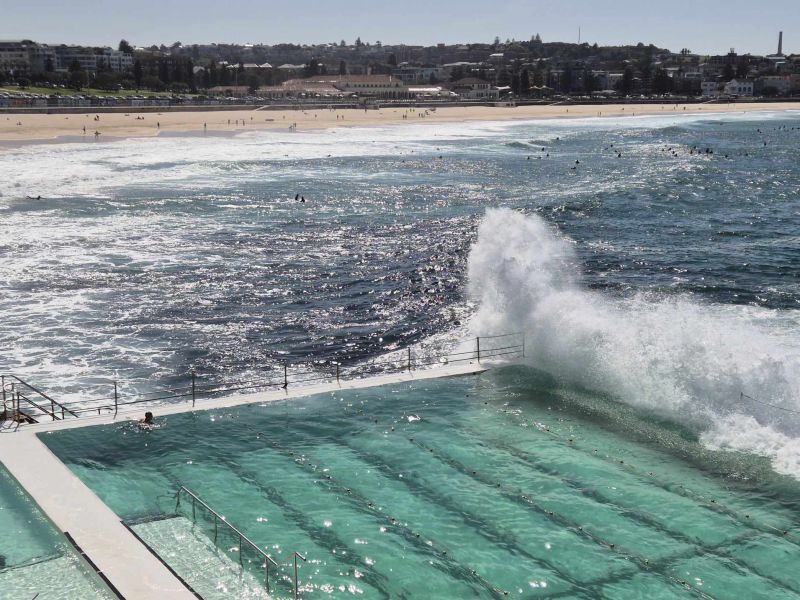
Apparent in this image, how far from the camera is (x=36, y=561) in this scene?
46.0ft

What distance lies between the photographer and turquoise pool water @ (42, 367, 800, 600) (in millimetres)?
14438

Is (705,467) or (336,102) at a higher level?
(336,102)

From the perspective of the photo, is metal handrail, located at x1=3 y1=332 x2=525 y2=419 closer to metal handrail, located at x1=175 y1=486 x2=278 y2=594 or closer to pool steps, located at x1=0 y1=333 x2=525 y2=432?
pool steps, located at x1=0 y1=333 x2=525 y2=432

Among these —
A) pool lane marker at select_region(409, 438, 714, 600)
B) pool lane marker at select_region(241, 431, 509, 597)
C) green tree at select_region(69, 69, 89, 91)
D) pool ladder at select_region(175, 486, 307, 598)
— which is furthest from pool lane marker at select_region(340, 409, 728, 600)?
green tree at select_region(69, 69, 89, 91)

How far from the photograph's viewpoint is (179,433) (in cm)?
2002

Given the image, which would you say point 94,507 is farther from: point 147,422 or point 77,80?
point 77,80

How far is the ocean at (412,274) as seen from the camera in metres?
24.3

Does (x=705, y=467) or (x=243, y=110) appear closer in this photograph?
(x=705, y=467)

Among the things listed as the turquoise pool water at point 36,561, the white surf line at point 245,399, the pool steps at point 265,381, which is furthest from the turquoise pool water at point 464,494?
the pool steps at point 265,381

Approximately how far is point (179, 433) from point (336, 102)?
182 m

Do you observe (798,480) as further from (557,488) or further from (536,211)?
(536,211)

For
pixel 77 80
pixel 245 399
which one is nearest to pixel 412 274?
pixel 245 399

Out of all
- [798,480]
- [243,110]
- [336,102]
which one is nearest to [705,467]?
[798,480]

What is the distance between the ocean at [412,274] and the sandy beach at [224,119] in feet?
99.4
